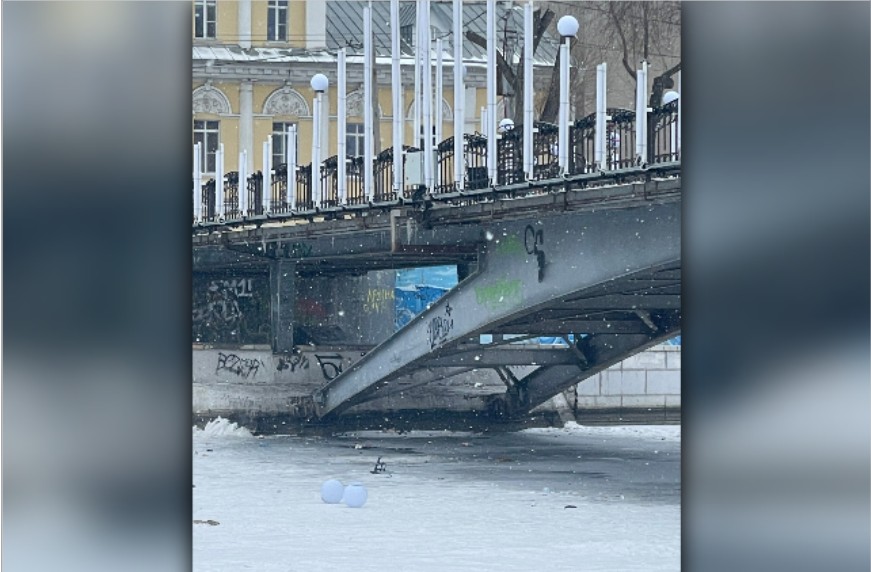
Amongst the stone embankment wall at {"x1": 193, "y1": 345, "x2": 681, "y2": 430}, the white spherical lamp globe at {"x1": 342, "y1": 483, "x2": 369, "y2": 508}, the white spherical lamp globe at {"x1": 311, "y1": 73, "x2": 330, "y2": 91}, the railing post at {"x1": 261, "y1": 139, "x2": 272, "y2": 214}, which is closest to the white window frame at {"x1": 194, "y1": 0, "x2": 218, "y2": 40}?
the white spherical lamp globe at {"x1": 311, "y1": 73, "x2": 330, "y2": 91}

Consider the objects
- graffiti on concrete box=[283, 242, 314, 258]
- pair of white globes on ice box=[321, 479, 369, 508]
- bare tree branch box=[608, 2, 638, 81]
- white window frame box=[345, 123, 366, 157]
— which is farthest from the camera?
graffiti on concrete box=[283, 242, 314, 258]

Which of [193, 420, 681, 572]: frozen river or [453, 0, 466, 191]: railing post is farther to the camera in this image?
[453, 0, 466, 191]: railing post

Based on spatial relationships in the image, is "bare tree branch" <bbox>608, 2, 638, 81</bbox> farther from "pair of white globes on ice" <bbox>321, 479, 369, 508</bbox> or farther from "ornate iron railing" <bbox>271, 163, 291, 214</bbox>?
"pair of white globes on ice" <bbox>321, 479, 369, 508</bbox>

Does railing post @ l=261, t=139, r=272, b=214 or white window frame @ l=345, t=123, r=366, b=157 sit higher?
white window frame @ l=345, t=123, r=366, b=157

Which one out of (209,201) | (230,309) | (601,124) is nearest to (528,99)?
(601,124)

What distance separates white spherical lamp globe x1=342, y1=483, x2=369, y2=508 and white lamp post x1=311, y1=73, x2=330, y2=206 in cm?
224

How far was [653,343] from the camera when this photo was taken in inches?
635

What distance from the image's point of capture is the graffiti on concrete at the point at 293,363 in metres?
15.6

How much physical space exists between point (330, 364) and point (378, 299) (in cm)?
86

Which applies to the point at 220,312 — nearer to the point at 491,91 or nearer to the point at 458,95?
the point at 458,95

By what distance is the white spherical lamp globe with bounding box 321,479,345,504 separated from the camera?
1213 cm

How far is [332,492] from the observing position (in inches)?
485
